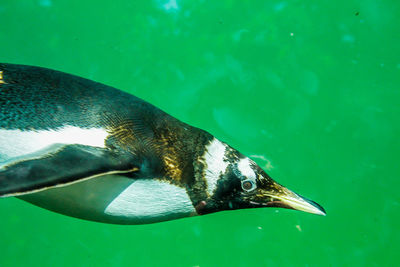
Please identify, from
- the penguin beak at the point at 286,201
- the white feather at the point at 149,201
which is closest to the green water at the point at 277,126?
the penguin beak at the point at 286,201

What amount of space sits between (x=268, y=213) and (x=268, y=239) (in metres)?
0.36

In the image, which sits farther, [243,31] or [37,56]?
[37,56]

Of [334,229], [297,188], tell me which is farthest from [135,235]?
[334,229]

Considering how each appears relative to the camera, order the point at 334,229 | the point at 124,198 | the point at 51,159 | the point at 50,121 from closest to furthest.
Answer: the point at 51,159
the point at 50,121
the point at 124,198
the point at 334,229

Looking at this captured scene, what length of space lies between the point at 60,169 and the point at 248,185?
995 millimetres

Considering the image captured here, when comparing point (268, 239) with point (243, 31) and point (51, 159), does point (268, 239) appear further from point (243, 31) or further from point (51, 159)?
point (51, 159)

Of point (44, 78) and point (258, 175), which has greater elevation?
point (44, 78)

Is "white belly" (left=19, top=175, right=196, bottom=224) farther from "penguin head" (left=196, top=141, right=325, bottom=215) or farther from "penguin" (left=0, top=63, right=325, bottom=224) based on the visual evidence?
"penguin head" (left=196, top=141, right=325, bottom=215)

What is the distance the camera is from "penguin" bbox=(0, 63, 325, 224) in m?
1.41

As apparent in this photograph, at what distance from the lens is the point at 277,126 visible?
14.7 ft

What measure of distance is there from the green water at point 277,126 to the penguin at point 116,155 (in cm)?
282

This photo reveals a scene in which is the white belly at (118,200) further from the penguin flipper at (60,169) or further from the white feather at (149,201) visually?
the penguin flipper at (60,169)

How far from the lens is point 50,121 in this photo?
57.1 inches

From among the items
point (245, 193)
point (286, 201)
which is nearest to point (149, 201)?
point (245, 193)
